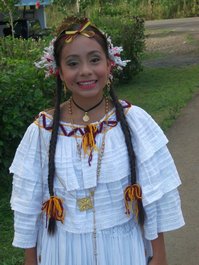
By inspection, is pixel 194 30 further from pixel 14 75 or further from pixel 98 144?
pixel 98 144

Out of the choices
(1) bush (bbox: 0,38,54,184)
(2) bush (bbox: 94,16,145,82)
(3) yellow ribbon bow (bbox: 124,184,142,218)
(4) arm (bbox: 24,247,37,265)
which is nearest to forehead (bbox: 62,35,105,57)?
(3) yellow ribbon bow (bbox: 124,184,142,218)

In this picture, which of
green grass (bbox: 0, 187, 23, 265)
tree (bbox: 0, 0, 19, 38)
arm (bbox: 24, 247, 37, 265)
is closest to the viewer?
arm (bbox: 24, 247, 37, 265)

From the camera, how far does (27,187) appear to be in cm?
209

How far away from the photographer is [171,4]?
94.7 feet

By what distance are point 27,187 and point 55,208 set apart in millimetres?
143

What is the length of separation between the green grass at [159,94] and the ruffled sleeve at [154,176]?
205cm

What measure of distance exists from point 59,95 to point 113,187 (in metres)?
0.45

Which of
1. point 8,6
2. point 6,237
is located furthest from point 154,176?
point 8,6

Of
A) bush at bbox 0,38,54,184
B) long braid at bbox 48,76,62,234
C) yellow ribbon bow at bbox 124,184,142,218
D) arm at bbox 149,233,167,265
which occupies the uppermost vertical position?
long braid at bbox 48,76,62,234

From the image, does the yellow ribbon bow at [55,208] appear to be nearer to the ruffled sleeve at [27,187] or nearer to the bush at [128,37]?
the ruffled sleeve at [27,187]

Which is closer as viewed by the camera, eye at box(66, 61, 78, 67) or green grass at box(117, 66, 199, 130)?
eye at box(66, 61, 78, 67)

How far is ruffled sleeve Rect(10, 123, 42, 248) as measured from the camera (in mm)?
2088

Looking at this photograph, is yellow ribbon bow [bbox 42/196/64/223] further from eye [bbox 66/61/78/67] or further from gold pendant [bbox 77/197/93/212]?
eye [bbox 66/61/78/67]

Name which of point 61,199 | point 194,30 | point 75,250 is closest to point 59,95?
point 61,199
